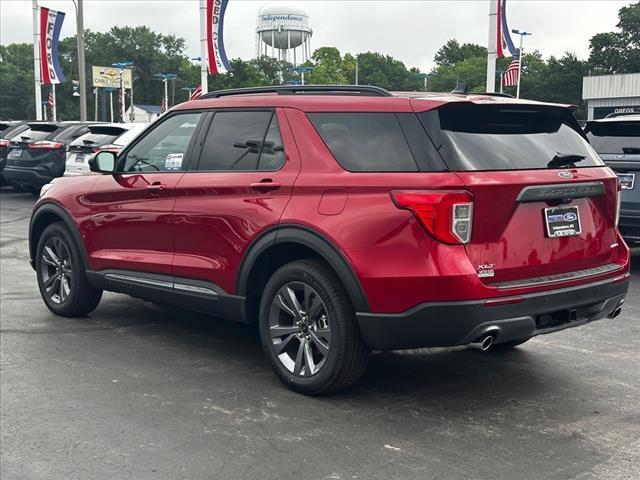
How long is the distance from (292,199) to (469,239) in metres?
1.11

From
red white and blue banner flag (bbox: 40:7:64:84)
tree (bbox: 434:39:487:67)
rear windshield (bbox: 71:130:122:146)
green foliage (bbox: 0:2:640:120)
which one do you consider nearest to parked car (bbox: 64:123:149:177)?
rear windshield (bbox: 71:130:122:146)

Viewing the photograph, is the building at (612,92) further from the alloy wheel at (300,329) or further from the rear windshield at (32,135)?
the alloy wheel at (300,329)

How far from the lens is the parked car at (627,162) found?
28.1 feet

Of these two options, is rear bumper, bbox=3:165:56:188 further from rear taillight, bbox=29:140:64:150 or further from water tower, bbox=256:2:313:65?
water tower, bbox=256:2:313:65

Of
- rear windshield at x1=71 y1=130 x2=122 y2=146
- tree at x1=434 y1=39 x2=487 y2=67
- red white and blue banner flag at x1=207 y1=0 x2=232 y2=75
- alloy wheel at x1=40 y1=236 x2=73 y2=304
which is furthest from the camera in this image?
tree at x1=434 y1=39 x2=487 y2=67

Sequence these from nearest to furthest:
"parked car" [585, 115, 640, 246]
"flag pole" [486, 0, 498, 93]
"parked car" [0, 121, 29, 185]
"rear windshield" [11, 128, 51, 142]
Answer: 1. "parked car" [585, 115, 640, 246]
2. "rear windshield" [11, 128, 51, 142]
3. "parked car" [0, 121, 29, 185]
4. "flag pole" [486, 0, 498, 93]

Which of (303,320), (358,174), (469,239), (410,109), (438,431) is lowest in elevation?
(438,431)

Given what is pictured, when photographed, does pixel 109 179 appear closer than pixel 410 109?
No

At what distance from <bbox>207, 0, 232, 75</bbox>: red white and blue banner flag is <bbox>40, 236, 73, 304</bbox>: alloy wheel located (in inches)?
673

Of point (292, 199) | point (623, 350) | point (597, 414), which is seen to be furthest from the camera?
point (623, 350)

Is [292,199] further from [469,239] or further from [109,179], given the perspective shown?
[109,179]

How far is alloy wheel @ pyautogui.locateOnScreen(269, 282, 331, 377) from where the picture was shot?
473cm

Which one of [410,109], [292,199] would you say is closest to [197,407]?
[292,199]

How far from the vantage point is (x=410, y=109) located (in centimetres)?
454
